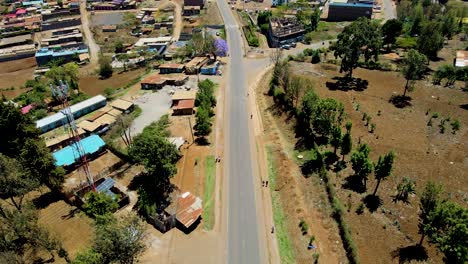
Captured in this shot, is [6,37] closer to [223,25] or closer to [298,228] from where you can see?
[223,25]

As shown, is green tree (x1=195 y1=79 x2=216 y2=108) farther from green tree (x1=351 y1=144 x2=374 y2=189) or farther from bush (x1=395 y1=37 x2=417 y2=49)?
bush (x1=395 y1=37 x2=417 y2=49)

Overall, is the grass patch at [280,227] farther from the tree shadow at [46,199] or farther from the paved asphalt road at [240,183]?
the tree shadow at [46,199]

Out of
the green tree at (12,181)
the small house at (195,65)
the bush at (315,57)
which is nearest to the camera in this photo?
the green tree at (12,181)

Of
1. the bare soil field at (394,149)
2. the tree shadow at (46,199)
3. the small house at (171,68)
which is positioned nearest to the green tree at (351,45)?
the bare soil field at (394,149)

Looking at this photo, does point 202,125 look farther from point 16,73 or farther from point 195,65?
point 16,73

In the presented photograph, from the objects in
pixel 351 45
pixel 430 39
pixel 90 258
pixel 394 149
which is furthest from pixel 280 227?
pixel 430 39

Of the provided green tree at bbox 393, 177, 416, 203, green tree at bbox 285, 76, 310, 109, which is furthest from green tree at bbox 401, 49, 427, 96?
green tree at bbox 393, 177, 416, 203

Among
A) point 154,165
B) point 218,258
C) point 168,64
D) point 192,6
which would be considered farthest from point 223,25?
point 218,258

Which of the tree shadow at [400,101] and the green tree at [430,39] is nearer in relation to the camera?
the tree shadow at [400,101]
